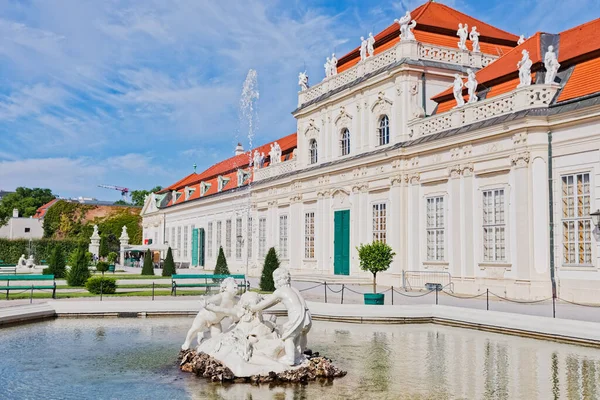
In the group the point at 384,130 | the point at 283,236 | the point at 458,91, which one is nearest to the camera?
the point at 458,91

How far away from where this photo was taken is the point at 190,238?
5678cm

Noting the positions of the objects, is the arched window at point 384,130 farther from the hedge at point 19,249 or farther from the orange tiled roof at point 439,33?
the hedge at point 19,249

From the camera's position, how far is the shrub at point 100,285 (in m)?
22.0

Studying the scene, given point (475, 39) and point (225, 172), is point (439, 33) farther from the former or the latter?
point (225, 172)

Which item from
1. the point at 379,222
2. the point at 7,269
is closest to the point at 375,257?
the point at 379,222

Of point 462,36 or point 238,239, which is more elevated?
point 462,36

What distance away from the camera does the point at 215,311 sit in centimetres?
1039

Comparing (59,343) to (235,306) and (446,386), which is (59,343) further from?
(446,386)

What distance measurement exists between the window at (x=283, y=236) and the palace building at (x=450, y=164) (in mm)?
115

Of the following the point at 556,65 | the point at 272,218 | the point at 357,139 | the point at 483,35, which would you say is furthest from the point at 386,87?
the point at 272,218

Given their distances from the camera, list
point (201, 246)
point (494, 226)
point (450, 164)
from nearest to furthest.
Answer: point (494, 226) < point (450, 164) < point (201, 246)

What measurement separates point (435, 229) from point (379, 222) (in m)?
4.01

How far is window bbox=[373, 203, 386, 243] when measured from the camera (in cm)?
2902

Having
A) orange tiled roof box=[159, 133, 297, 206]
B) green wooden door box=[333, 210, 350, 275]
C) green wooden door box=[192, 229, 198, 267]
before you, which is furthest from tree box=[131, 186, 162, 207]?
green wooden door box=[333, 210, 350, 275]
